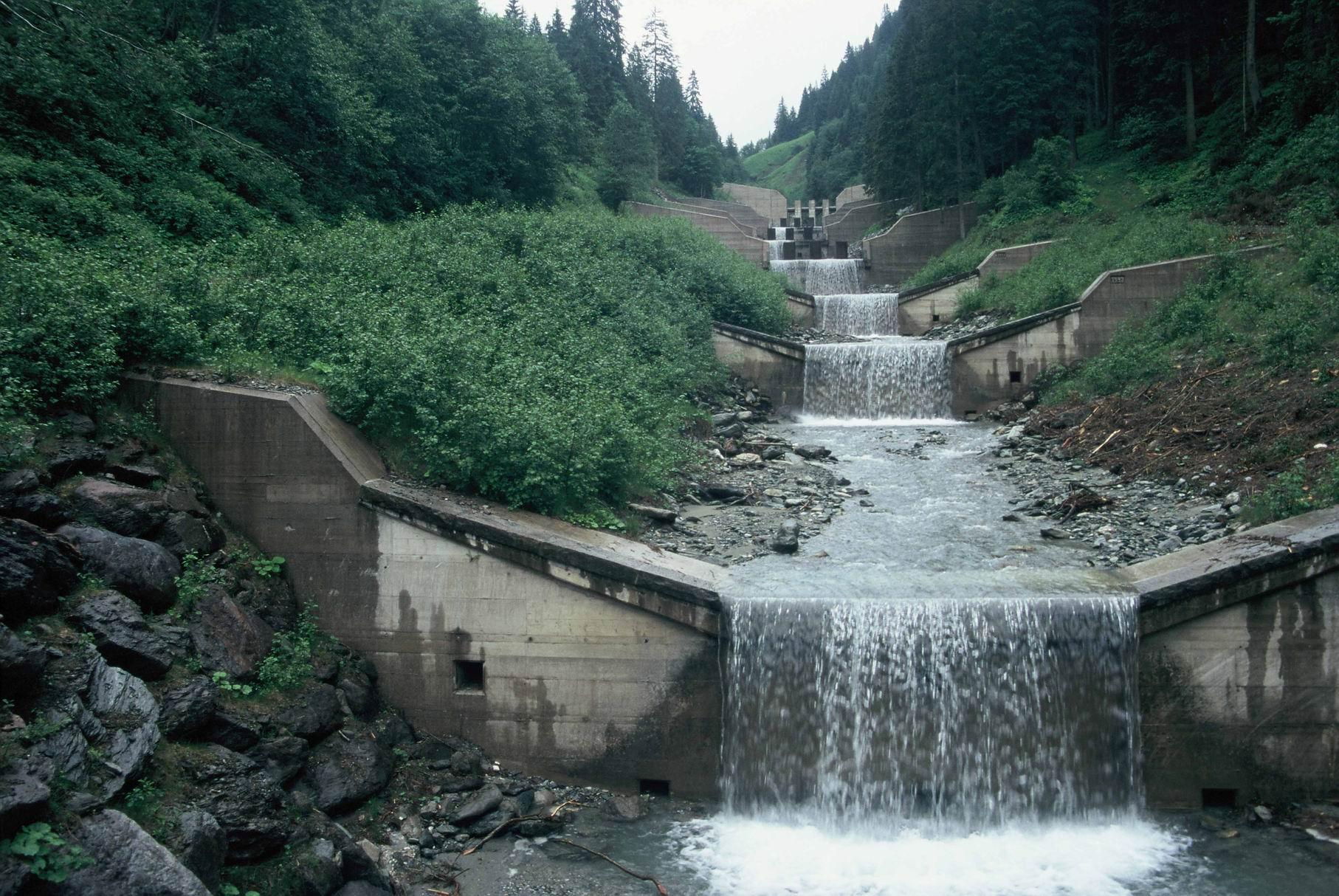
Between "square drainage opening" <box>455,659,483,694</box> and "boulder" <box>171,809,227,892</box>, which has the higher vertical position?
"square drainage opening" <box>455,659,483,694</box>

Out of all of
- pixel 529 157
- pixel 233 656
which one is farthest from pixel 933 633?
pixel 529 157

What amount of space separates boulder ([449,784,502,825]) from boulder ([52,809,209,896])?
304 cm

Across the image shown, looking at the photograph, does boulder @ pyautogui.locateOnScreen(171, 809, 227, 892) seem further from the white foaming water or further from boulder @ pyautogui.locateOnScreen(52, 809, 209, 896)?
the white foaming water

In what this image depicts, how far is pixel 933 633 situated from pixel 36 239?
1150cm

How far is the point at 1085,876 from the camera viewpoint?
8.65m

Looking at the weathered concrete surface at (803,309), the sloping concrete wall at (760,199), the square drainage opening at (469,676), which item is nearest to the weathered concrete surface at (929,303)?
the weathered concrete surface at (803,309)

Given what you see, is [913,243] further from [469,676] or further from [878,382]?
[469,676]

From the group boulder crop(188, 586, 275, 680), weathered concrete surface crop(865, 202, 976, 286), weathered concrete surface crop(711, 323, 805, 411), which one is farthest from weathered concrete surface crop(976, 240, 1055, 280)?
boulder crop(188, 586, 275, 680)

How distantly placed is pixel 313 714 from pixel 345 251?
32.9ft

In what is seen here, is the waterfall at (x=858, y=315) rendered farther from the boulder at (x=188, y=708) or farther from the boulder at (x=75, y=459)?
the boulder at (x=188, y=708)

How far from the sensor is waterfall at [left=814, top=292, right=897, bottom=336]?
30141mm

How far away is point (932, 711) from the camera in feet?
32.2

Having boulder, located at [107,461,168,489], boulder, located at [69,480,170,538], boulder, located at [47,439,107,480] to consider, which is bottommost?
boulder, located at [69,480,170,538]

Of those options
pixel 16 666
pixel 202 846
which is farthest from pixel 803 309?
pixel 16 666
